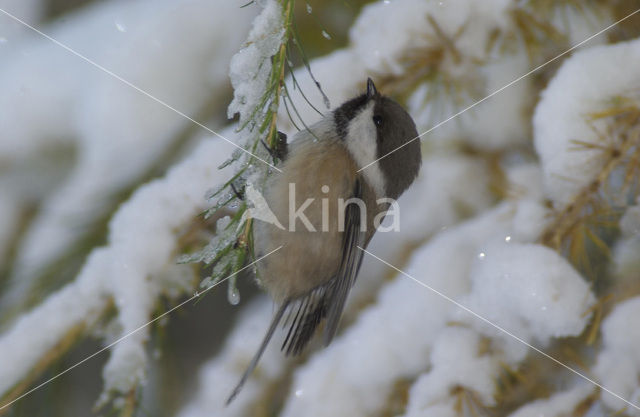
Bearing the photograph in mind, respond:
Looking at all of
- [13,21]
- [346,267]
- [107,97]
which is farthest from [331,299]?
[13,21]

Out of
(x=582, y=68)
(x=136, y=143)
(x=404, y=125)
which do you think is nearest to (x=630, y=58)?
(x=582, y=68)

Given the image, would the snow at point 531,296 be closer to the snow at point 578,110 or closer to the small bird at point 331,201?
the snow at point 578,110

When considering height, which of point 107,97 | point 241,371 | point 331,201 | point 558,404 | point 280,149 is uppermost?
point 107,97

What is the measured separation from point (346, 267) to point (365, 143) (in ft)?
0.54

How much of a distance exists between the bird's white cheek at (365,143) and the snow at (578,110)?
25 centimetres

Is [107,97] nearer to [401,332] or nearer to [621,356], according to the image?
[401,332]

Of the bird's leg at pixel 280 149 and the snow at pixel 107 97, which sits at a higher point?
the snow at pixel 107 97

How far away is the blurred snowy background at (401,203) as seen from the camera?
80cm

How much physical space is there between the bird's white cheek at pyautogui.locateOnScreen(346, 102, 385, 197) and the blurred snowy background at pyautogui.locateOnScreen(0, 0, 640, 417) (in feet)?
0.19

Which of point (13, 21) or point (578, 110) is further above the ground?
point (13, 21)

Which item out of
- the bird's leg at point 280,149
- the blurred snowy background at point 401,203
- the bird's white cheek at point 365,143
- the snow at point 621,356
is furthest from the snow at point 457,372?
the bird's leg at point 280,149

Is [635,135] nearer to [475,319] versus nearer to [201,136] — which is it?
[475,319]

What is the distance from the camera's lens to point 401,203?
109 cm

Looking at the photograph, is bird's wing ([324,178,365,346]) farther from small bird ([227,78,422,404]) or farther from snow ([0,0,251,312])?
snow ([0,0,251,312])
